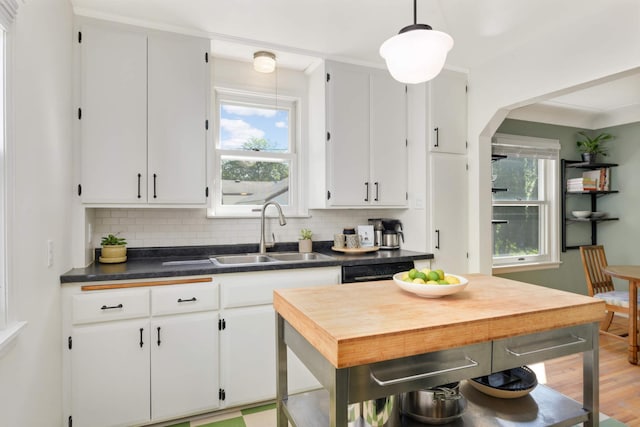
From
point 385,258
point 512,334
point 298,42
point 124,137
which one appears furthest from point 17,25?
point 385,258

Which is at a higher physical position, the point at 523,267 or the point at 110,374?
the point at 523,267

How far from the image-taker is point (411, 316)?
130cm

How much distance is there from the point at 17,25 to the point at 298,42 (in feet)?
6.08


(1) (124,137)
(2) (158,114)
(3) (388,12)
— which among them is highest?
(3) (388,12)

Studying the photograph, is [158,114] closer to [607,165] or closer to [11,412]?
[11,412]

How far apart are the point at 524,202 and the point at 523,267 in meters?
0.78

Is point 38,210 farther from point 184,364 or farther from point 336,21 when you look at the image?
point 336,21

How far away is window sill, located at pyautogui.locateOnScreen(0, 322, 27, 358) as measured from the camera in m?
1.27

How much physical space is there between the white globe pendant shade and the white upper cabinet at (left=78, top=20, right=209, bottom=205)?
1.61m

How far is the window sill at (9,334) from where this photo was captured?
127 cm

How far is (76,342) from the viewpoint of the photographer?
2098 millimetres

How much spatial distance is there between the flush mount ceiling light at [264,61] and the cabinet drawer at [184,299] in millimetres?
1801

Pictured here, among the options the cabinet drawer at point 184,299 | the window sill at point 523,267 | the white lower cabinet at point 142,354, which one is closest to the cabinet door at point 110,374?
the white lower cabinet at point 142,354

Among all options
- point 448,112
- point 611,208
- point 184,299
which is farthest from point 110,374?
point 611,208
